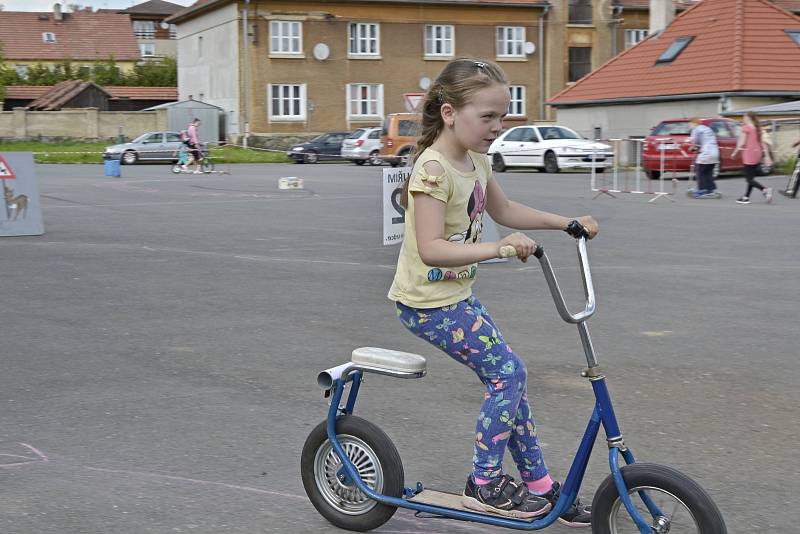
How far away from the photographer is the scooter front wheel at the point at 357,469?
4.32 m

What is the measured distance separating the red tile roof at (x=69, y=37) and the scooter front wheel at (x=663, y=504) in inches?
3990

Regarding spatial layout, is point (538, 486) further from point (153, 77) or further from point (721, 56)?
point (153, 77)

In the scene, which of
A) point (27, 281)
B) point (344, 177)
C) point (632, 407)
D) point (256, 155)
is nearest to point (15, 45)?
point (256, 155)

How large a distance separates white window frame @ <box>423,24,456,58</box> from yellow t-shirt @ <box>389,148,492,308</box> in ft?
181

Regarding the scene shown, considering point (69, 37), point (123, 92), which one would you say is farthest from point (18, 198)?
point (69, 37)

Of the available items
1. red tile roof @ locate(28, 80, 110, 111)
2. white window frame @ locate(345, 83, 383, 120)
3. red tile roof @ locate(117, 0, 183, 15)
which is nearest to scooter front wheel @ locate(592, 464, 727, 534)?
white window frame @ locate(345, 83, 383, 120)

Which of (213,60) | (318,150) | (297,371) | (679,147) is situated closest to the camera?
(297,371)

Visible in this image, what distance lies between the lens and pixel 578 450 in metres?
4.02

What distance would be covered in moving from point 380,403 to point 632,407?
4.42 feet

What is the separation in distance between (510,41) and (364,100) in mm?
8320

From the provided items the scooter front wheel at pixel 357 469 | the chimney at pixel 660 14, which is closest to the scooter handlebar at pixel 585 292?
the scooter front wheel at pixel 357 469

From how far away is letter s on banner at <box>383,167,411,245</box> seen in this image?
11414 mm

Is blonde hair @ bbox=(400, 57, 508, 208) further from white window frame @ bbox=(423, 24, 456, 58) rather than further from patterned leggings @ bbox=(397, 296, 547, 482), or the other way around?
white window frame @ bbox=(423, 24, 456, 58)

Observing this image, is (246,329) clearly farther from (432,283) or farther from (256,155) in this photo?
(256,155)
